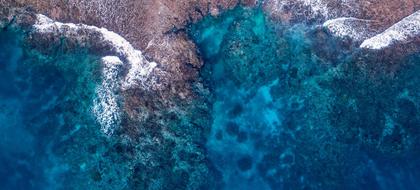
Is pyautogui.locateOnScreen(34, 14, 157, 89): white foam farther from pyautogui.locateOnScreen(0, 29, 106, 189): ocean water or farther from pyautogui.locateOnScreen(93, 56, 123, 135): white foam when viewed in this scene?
pyautogui.locateOnScreen(0, 29, 106, 189): ocean water

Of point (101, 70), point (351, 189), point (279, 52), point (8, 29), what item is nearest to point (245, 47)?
point (279, 52)

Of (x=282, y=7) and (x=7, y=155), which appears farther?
(x=282, y=7)

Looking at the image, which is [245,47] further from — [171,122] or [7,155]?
[7,155]

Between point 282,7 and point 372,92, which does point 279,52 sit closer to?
point 282,7

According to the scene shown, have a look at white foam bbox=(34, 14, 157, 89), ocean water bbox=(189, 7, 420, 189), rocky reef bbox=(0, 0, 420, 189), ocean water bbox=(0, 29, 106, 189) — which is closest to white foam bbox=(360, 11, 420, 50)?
rocky reef bbox=(0, 0, 420, 189)

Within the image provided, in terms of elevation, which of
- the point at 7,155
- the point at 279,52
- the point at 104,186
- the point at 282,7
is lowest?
the point at 104,186

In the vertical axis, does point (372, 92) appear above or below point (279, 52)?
below
